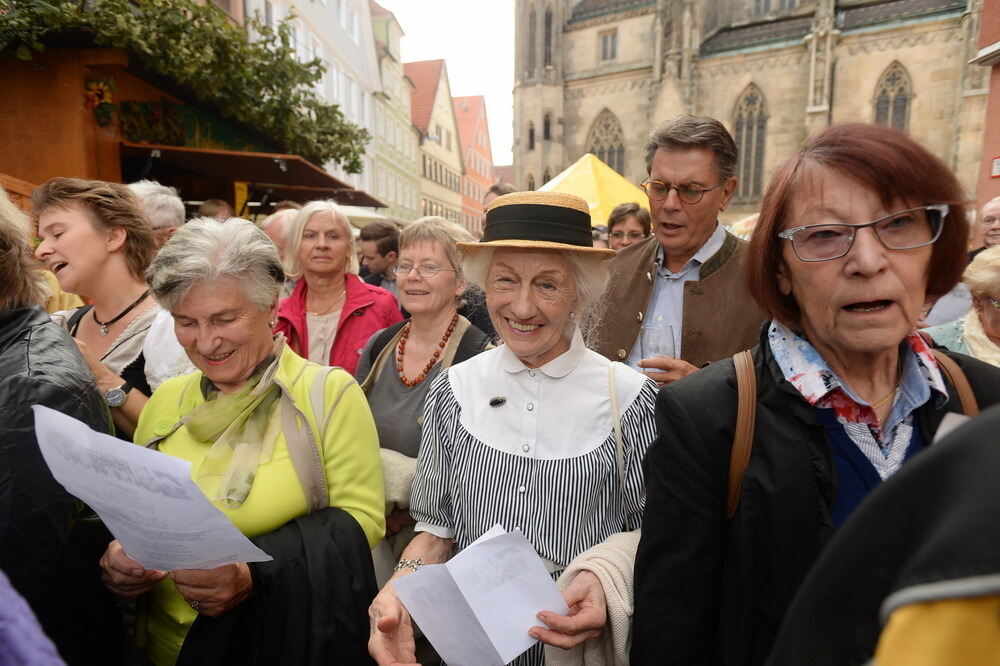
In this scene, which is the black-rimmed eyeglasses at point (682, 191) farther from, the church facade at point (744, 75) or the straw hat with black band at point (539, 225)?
the church facade at point (744, 75)

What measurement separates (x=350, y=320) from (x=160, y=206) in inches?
57.1

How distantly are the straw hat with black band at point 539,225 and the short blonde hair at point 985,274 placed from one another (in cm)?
249

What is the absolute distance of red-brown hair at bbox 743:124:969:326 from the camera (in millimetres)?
1271

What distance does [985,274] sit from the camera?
3.18 meters

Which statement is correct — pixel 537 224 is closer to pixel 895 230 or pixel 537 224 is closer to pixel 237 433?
pixel 895 230

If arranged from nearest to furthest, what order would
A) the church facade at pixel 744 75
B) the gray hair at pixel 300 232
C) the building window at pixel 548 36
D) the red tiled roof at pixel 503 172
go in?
the gray hair at pixel 300 232
the church facade at pixel 744 75
the building window at pixel 548 36
the red tiled roof at pixel 503 172

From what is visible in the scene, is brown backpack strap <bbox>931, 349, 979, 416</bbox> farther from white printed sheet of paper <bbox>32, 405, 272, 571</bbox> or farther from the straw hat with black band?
white printed sheet of paper <bbox>32, 405, 272, 571</bbox>

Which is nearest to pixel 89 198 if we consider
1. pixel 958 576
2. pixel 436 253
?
pixel 436 253

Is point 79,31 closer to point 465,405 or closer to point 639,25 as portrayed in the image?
point 465,405

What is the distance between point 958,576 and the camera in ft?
1.40

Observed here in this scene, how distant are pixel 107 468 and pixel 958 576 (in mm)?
1477

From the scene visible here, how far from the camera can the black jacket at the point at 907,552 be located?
432mm

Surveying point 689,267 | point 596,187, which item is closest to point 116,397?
point 689,267

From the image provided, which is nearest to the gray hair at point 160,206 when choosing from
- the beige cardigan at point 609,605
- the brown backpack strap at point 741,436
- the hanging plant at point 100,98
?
the hanging plant at point 100,98
